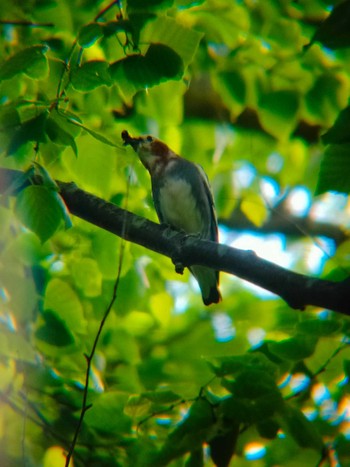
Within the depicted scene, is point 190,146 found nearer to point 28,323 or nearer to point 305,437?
point 28,323

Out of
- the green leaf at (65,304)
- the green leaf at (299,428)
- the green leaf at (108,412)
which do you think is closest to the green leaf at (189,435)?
the green leaf at (299,428)

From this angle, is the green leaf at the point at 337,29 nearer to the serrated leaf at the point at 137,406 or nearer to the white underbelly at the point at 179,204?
the serrated leaf at the point at 137,406

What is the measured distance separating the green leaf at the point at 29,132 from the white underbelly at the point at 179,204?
267 centimetres

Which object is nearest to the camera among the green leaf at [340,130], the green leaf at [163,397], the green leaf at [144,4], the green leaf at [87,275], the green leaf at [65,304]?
the green leaf at [340,130]

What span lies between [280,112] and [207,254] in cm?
213

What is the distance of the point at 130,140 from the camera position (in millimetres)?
4371

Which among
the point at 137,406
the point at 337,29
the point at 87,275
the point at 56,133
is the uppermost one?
the point at 337,29

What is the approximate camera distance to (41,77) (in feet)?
7.92

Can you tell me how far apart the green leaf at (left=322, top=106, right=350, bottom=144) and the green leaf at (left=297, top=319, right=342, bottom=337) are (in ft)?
3.02

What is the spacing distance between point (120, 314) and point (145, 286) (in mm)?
237

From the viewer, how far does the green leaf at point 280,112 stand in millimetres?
4387

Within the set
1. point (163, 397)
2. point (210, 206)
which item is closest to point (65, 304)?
point (163, 397)

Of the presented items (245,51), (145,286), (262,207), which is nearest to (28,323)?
(145,286)

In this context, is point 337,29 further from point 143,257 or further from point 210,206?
point 210,206
